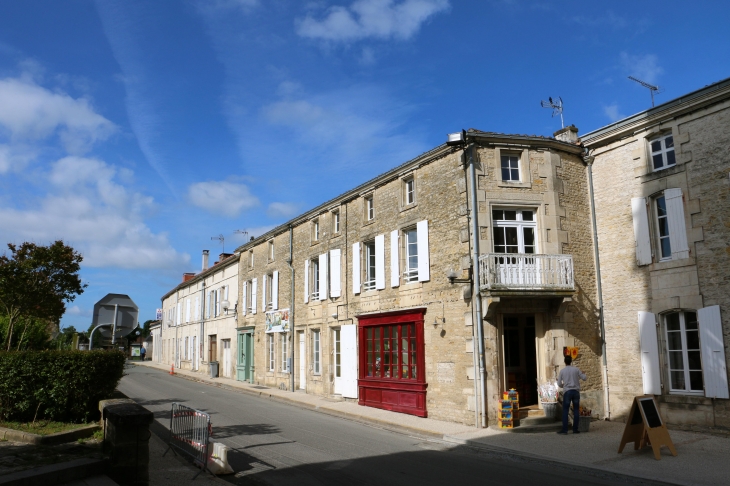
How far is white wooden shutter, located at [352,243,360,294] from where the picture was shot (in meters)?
17.5

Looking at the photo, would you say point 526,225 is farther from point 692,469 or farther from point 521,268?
point 692,469

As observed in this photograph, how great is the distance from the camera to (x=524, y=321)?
13.9 metres

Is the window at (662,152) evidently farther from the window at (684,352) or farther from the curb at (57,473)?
the curb at (57,473)

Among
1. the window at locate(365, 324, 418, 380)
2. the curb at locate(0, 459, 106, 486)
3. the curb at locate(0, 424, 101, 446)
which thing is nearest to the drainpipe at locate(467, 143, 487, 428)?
the window at locate(365, 324, 418, 380)

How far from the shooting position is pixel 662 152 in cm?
1275

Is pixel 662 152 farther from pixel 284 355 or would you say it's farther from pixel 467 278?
pixel 284 355

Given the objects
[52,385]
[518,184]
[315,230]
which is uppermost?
[315,230]

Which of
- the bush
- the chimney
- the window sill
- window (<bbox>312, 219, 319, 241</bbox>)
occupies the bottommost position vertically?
the bush

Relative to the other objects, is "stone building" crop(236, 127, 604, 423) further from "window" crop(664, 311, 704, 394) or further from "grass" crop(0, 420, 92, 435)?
"grass" crop(0, 420, 92, 435)

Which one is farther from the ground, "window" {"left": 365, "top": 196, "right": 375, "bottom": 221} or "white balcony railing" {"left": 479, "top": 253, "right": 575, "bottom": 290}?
"window" {"left": 365, "top": 196, "right": 375, "bottom": 221}

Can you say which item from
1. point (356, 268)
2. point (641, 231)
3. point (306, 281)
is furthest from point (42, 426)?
point (641, 231)

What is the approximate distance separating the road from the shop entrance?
3234mm

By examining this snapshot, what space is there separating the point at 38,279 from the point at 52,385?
5421mm

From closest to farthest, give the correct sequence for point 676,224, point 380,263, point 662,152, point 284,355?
point 676,224 → point 662,152 → point 380,263 → point 284,355
